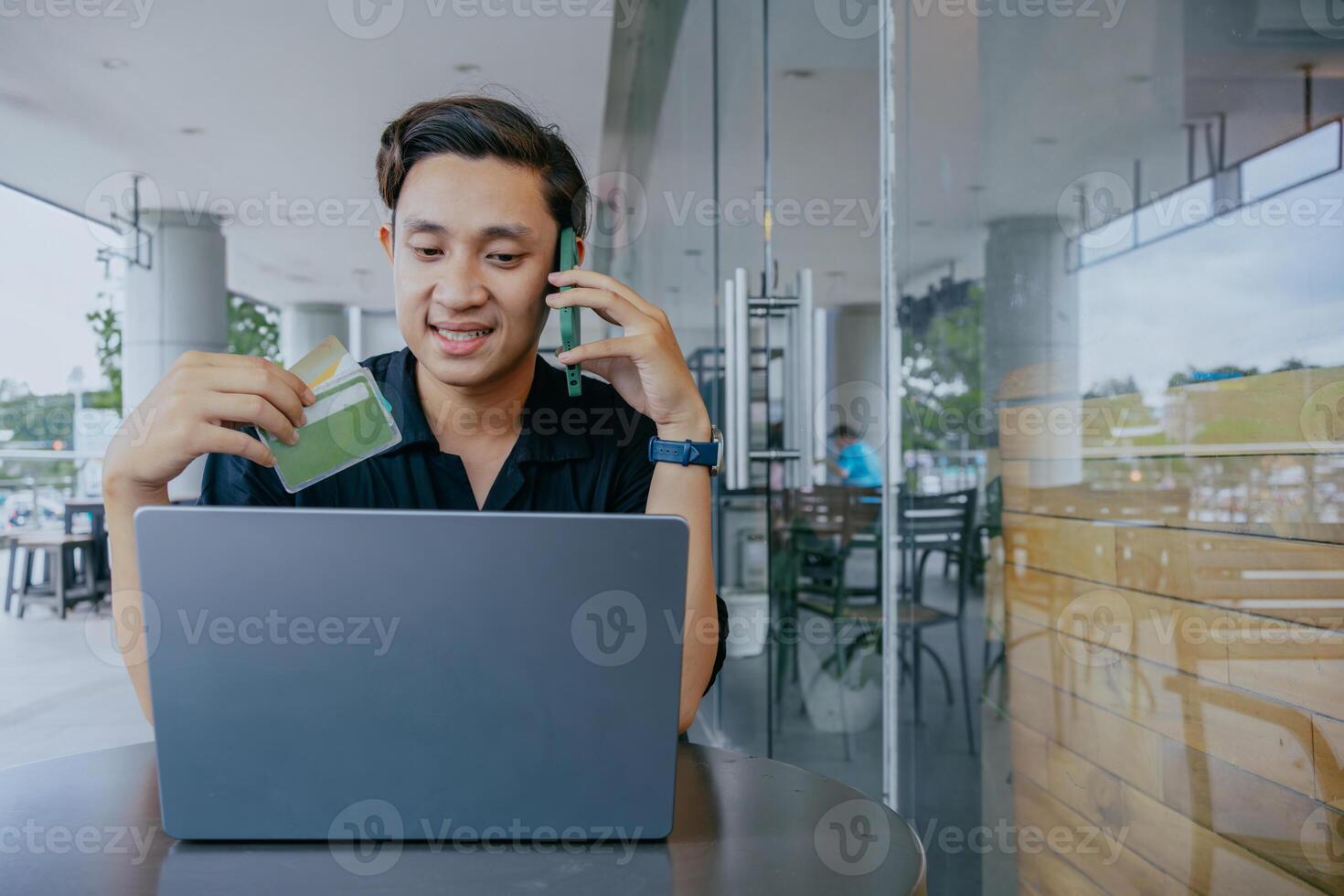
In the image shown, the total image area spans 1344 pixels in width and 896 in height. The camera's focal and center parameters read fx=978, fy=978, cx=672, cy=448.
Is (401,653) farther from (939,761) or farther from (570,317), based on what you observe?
(939,761)

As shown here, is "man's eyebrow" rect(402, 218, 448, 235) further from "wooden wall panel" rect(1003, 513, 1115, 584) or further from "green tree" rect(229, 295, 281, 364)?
"green tree" rect(229, 295, 281, 364)

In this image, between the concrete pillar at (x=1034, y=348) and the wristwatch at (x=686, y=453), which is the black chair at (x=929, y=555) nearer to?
the concrete pillar at (x=1034, y=348)

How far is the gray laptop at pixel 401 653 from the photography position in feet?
2.13

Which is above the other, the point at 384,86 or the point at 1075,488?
the point at 384,86

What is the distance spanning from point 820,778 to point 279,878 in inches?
18.3

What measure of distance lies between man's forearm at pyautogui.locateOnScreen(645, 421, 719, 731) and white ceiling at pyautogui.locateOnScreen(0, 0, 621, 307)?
110 inches

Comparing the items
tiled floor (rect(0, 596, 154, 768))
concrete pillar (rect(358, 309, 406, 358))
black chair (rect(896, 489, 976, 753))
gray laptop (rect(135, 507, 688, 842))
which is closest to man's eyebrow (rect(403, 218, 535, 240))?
gray laptop (rect(135, 507, 688, 842))

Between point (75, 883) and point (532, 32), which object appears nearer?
point (75, 883)

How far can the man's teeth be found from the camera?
47.5 inches

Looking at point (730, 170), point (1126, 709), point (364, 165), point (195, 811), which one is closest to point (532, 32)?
point (730, 170)

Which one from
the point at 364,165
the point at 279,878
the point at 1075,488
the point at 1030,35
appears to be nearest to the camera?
the point at 279,878

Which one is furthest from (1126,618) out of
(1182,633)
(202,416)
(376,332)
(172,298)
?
(376,332)

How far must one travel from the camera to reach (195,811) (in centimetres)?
69

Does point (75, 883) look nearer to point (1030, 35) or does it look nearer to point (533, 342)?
point (533, 342)
